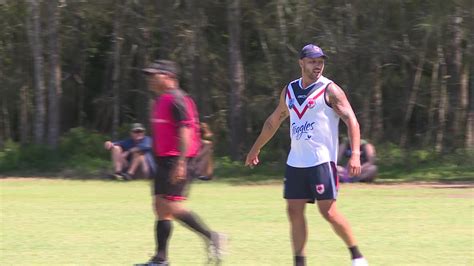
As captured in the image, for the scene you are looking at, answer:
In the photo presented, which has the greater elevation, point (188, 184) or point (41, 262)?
point (188, 184)

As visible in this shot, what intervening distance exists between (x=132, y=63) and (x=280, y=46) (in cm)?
546

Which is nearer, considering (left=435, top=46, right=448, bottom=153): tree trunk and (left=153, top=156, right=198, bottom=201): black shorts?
(left=153, top=156, right=198, bottom=201): black shorts

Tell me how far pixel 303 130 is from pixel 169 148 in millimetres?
1208

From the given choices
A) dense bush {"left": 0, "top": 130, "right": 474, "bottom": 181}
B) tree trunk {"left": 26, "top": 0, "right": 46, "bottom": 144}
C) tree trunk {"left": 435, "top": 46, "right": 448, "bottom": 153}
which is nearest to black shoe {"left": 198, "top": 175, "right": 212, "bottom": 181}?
dense bush {"left": 0, "top": 130, "right": 474, "bottom": 181}

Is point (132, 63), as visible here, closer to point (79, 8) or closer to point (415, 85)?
point (79, 8)

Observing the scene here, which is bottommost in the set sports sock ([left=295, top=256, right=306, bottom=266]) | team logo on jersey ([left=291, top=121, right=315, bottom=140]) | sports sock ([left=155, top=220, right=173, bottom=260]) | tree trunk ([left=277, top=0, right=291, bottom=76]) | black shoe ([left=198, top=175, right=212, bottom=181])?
black shoe ([left=198, top=175, right=212, bottom=181])

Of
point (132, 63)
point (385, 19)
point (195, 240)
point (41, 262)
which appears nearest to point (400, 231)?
point (195, 240)

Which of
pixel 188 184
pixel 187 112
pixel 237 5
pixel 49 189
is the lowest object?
pixel 49 189

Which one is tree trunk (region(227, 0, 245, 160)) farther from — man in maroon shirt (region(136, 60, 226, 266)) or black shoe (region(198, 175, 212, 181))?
man in maroon shirt (region(136, 60, 226, 266))

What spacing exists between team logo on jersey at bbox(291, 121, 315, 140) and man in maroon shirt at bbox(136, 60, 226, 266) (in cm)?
94

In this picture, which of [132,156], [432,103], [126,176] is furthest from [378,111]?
[126,176]

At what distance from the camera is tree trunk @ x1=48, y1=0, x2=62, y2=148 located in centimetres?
2119

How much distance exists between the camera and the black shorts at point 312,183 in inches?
285

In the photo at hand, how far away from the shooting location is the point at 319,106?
286 inches
